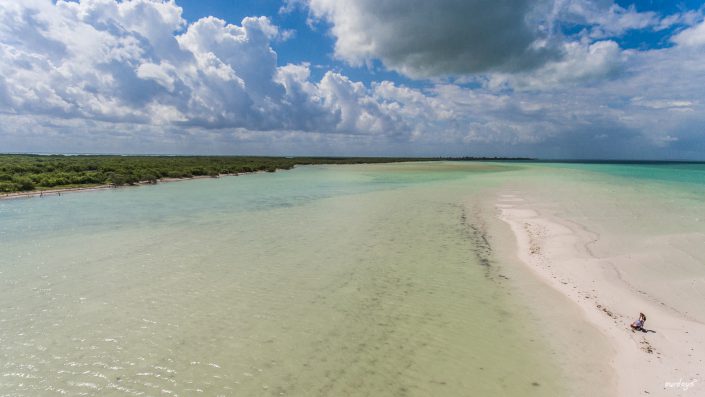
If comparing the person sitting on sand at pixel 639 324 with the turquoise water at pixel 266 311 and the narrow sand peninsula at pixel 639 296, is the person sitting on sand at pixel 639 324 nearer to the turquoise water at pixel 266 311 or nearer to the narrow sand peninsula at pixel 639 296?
the narrow sand peninsula at pixel 639 296

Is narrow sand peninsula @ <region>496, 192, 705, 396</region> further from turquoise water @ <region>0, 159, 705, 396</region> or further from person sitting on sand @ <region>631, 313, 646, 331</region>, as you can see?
turquoise water @ <region>0, 159, 705, 396</region>

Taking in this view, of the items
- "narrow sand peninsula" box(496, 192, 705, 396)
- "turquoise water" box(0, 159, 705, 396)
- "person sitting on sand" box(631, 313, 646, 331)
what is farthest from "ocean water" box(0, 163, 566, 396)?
"person sitting on sand" box(631, 313, 646, 331)

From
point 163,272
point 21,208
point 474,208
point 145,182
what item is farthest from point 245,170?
point 163,272

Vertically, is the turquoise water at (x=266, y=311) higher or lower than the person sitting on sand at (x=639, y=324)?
lower

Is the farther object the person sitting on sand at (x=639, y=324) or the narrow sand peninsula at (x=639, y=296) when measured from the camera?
the person sitting on sand at (x=639, y=324)

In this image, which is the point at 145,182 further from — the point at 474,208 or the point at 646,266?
the point at 646,266

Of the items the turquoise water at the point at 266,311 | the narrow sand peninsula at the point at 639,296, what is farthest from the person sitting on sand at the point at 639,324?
the turquoise water at the point at 266,311
